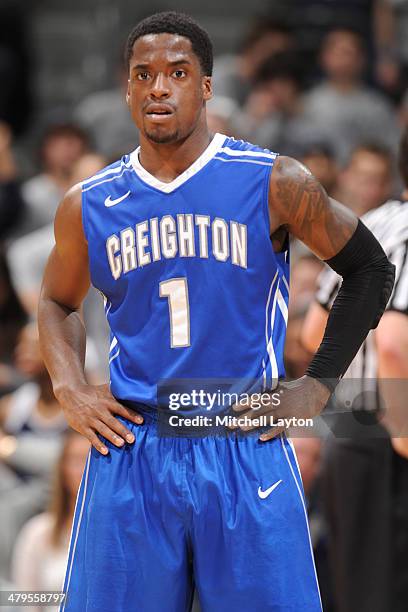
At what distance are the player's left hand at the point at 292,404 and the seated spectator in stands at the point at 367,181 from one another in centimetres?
377

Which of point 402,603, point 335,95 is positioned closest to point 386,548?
point 402,603

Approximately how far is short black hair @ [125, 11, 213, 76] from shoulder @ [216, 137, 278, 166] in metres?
0.21

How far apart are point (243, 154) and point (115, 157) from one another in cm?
314

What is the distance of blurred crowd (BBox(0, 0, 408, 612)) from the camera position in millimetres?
5465

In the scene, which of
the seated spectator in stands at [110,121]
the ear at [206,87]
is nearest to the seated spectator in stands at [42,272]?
the seated spectator in stands at [110,121]

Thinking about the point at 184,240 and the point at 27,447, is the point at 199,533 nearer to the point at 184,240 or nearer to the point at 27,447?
the point at 184,240

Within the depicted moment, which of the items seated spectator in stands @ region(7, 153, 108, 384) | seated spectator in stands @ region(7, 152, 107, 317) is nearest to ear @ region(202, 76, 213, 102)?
seated spectator in stands @ region(7, 153, 108, 384)

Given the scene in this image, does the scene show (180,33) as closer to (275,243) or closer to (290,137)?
(275,243)

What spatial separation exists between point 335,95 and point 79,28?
3.35 meters

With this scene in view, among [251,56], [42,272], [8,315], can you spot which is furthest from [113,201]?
[251,56]

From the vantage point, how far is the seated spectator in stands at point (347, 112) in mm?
8523

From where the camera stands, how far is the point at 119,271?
Result: 132 inches

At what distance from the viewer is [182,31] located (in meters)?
3.29

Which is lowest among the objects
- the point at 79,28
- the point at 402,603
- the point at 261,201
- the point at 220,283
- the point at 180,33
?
the point at 402,603
